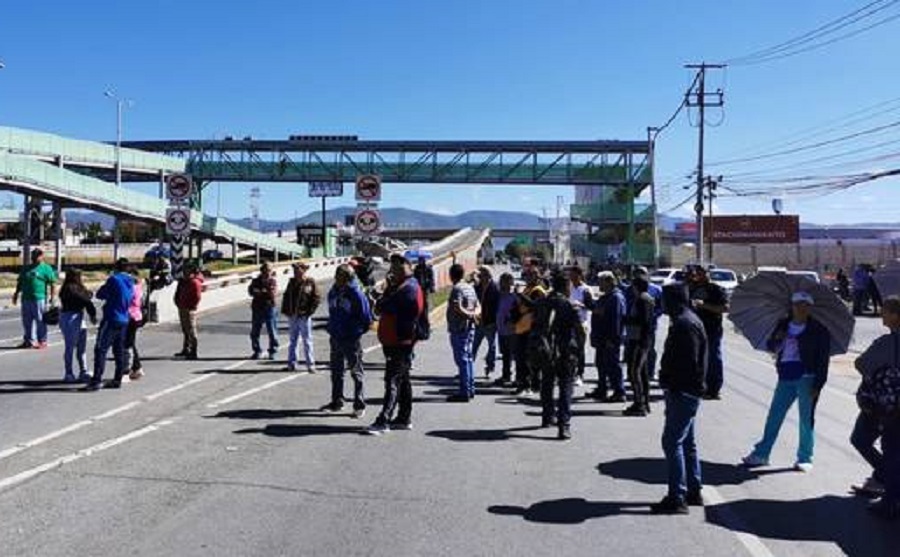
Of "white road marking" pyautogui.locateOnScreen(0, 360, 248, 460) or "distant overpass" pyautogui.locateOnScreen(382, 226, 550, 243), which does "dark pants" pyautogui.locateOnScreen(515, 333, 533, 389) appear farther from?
"distant overpass" pyautogui.locateOnScreen(382, 226, 550, 243)

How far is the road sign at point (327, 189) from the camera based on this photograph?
8638cm

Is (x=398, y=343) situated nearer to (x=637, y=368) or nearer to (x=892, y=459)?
(x=637, y=368)

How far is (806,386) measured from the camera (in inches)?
345

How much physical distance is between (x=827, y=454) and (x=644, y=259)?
70.1 m

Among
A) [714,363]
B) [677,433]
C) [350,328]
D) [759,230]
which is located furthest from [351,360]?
[759,230]

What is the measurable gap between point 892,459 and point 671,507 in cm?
165

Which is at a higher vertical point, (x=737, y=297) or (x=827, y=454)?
(x=737, y=297)

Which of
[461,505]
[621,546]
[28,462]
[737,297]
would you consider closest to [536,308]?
[737,297]

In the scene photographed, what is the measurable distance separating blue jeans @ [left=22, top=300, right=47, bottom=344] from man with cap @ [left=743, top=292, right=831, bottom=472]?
13116 mm

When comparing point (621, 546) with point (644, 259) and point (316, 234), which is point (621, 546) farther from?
point (316, 234)

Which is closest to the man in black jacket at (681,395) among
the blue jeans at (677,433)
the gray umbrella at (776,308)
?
the blue jeans at (677,433)

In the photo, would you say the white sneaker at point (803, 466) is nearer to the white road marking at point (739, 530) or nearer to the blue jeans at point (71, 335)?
the white road marking at point (739, 530)

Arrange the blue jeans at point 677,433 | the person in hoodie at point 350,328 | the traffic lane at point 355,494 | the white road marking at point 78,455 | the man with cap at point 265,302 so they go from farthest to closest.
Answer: the man with cap at point 265,302 < the person in hoodie at point 350,328 < the white road marking at point 78,455 < the blue jeans at point 677,433 < the traffic lane at point 355,494

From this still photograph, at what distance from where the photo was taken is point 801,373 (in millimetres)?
8773
